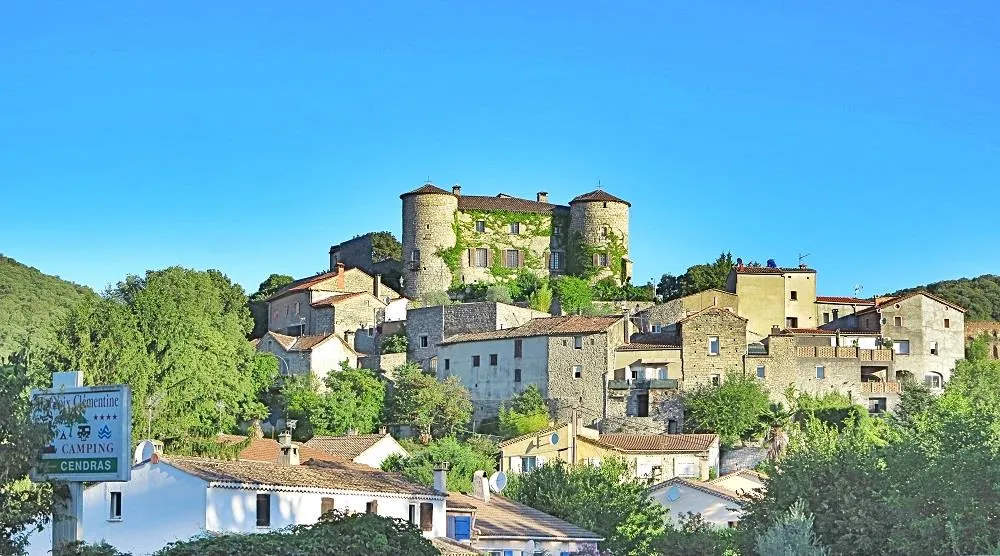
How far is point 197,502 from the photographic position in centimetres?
3628

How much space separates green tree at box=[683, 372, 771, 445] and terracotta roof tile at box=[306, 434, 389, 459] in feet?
59.8

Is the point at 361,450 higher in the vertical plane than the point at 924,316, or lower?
lower

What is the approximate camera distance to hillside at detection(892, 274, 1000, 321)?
120 metres

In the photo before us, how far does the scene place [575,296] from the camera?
91625mm

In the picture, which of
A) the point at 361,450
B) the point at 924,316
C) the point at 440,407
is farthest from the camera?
the point at 924,316

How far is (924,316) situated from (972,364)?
11.5ft

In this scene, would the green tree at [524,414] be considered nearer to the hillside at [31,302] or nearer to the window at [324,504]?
the hillside at [31,302]

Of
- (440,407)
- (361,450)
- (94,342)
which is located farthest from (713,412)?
(94,342)

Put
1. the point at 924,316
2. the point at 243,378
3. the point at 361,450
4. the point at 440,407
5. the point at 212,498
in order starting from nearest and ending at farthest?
the point at 212,498
the point at 361,450
the point at 243,378
the point at 440,407
the point at 924,316

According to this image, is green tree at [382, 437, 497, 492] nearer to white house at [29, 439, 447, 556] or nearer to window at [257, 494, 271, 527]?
white house at [29, 439, 447, 556]

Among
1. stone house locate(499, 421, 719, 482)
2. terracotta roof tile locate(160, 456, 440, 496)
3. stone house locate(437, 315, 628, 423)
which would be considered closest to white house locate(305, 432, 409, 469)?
stone house locate(499, 421, 719, 482)

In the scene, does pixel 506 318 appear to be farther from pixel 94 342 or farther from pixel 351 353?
pixel 94 342

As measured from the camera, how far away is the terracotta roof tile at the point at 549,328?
7975 cm

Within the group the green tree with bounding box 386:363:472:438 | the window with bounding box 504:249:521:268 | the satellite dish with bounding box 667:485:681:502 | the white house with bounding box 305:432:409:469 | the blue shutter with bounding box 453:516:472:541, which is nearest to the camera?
the blue shutter with bounding box 453:516:472:541
